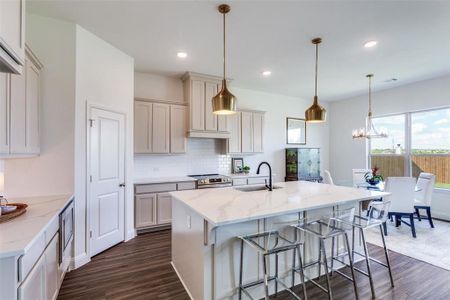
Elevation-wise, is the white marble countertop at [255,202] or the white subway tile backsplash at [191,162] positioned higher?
the white subway tile backsplash at [191,162]

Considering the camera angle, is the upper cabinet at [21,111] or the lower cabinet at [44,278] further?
the upper cabinet at [21,111]

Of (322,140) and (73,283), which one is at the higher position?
(322,140)

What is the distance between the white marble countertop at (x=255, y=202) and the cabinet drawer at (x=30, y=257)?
1.09m

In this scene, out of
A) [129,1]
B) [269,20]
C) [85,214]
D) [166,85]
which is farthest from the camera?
[166,85]

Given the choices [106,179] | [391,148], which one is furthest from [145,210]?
[391,148]

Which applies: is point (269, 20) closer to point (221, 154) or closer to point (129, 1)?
point (129, 1)

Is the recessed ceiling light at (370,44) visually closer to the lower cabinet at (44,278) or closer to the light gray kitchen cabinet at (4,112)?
the light gray kitchen cabinet at (4,112)

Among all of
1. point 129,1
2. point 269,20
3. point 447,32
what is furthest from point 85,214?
point 447,32

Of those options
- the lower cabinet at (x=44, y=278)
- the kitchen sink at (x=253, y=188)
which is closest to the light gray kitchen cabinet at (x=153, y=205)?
the kitchen sink at (x=253, y=188)

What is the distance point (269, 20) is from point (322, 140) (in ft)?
16.7

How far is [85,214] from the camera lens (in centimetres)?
284

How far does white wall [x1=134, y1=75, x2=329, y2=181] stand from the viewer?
4.45 meters

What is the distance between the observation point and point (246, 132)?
5180mm

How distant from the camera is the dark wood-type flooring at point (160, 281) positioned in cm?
222
